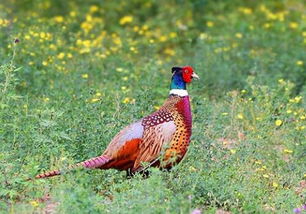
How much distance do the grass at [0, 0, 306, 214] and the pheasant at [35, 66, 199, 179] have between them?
108 mm

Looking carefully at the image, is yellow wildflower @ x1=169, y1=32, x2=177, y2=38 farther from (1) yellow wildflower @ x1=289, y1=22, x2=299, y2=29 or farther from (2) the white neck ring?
(2) the white neck ring

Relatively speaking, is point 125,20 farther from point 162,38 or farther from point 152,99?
point 152,99

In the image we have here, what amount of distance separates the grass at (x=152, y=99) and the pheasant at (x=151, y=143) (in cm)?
11

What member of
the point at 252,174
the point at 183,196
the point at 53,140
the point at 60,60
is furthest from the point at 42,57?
the point at 183,196

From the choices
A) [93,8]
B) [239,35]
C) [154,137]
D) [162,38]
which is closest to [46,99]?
[154,137]

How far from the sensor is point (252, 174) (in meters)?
8.09

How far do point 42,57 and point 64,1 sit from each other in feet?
13.5

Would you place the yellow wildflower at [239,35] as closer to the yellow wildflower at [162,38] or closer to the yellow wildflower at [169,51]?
the yellow wildflower at [169,51]

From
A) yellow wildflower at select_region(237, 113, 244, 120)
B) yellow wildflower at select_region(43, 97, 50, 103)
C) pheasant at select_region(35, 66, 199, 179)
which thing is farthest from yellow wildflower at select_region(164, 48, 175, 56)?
pheasant at select_region(35, 66, 199, 179)

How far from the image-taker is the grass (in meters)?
7.33

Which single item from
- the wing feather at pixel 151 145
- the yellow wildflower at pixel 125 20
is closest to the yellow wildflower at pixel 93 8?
the yellow wildflower at pixel 125 20

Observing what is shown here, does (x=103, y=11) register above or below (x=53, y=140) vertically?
above

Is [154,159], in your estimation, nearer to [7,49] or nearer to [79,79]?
[79,79]

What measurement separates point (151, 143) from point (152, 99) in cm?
181
